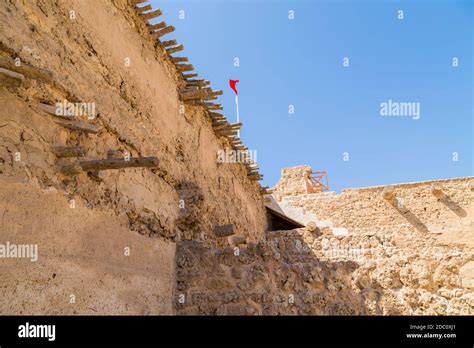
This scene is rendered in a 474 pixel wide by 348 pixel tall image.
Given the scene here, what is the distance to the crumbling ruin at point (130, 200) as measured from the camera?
3.39 m

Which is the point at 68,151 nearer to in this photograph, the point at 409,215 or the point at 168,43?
the point at 168,43

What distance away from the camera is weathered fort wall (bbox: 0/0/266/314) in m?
3.32

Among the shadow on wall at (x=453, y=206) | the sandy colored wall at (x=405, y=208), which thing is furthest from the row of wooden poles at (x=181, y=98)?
the shadow on wall at (x=453, y=206)

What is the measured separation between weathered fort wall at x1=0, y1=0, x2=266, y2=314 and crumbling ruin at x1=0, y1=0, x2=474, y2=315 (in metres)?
0.01

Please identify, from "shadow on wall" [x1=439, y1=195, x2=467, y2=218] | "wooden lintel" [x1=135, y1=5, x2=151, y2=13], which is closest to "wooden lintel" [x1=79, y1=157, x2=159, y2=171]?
"wooden lintel" [x1=135, y1=5, x2=151, y2=13]

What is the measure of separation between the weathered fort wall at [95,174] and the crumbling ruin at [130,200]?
14mm

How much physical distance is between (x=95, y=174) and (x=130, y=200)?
768mm

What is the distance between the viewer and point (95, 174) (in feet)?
13.7

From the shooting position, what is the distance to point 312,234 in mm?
10891

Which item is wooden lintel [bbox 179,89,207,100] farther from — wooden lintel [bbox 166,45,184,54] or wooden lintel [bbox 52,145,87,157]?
wooden lintel [bbox 52,145,87,157]

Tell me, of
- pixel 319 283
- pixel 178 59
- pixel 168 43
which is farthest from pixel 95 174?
pixel 178 59

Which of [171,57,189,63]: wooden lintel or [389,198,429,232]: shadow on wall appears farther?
[389,198,429,232]: shadow on wall
